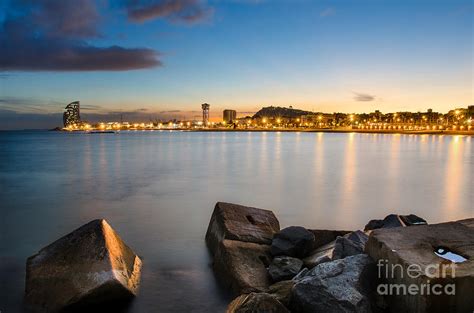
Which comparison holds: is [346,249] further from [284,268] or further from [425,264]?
[425,264]

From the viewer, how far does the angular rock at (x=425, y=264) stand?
3.74 metres

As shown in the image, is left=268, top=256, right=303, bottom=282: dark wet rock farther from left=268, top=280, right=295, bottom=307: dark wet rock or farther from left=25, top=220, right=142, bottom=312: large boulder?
left=25, top=220, right=142, bottom=312: large boulder

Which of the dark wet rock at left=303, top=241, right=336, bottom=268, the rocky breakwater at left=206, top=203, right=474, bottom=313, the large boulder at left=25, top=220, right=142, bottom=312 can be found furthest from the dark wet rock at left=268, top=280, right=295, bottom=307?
the large boulder at left=25, top=220, right=142, bottom=312

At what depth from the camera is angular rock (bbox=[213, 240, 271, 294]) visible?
555cm

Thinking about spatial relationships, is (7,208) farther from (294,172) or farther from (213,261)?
(294,172)

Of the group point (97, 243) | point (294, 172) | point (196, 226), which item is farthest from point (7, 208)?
point (294, 172)

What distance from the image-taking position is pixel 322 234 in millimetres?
7332

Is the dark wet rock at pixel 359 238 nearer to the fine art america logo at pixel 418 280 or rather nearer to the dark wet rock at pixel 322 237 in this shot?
the dark wet rock at pixel 322 237

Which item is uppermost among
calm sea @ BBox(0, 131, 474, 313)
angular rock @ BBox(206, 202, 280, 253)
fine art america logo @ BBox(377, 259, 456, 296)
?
fine art america logo @ BBox(377, 259, 456, 296)

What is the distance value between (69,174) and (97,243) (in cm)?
1860

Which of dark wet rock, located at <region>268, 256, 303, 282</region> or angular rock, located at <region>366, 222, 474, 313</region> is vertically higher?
angular rock, located at <region>366, 222, 474, 313</region>

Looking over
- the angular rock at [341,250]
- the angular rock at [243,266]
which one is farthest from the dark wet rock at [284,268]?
the angular rock at [341,250]

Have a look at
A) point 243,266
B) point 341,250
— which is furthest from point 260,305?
point 341,250

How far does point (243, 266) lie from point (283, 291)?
3.82ft
